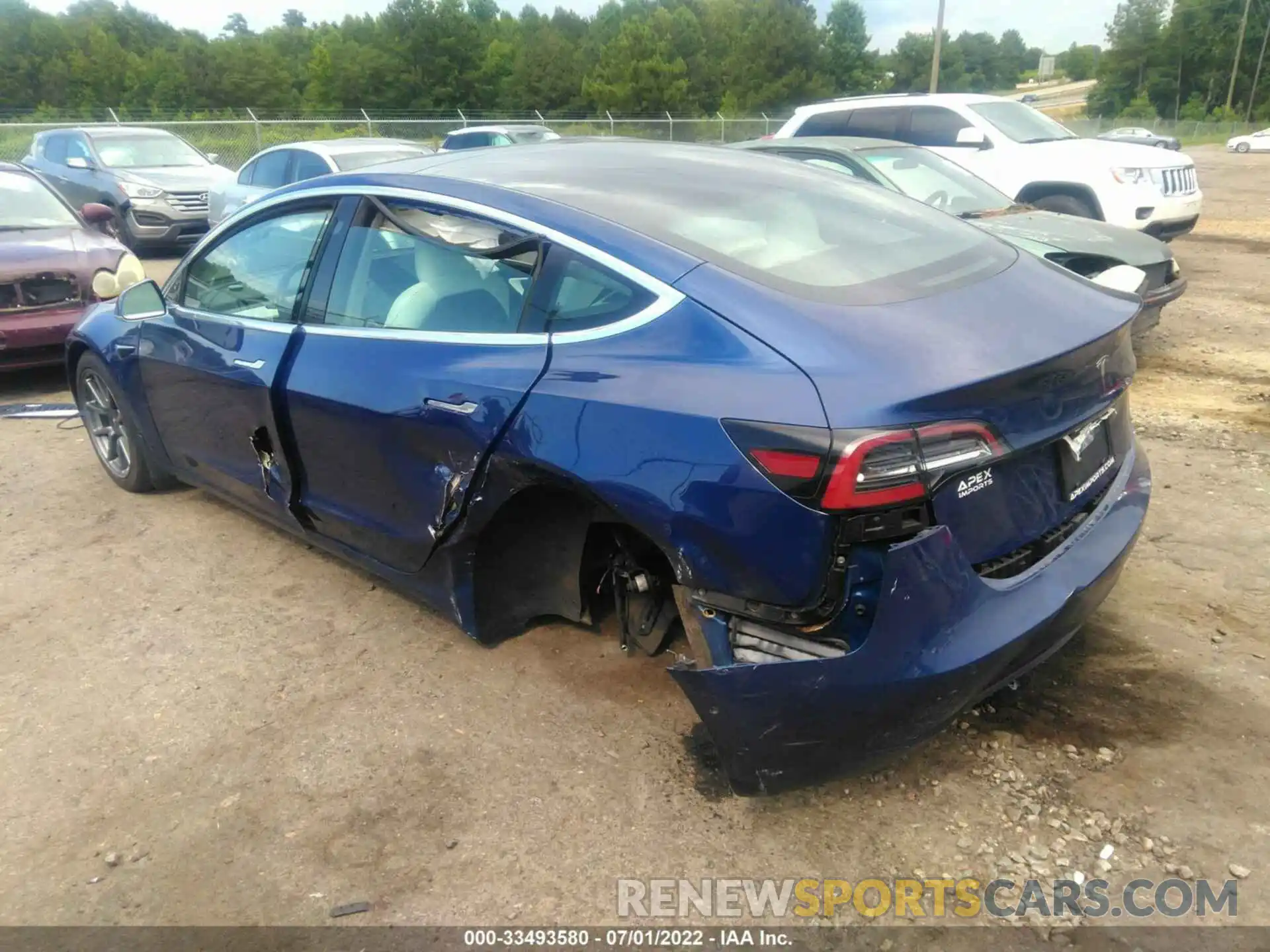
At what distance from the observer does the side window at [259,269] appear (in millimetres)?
3541

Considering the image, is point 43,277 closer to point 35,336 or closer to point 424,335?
point 35,336

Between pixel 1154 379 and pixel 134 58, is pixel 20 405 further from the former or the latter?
pixel 134 58

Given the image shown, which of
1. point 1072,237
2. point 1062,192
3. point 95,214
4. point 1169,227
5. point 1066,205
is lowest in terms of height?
point 1169,227

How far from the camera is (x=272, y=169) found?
11086 mm

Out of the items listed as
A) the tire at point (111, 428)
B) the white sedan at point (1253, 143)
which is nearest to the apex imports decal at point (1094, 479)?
the tire at point (111, 428)

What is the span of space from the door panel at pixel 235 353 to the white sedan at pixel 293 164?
6660mm

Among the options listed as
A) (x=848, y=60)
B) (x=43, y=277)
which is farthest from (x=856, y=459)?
(x=848, y=60)

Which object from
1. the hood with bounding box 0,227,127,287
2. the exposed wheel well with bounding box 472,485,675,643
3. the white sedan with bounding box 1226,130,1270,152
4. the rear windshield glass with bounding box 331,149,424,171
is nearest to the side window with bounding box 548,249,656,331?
the exposed wheel well with bounding box 472,485,675,643

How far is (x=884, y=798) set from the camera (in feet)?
8.56

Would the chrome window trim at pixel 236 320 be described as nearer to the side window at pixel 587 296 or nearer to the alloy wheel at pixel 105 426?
the alloy wheel at pixel 105 426

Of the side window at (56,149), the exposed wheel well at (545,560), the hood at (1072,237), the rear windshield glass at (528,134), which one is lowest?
the exposed wheel well at (545,560)

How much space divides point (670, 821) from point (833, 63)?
3169 inches

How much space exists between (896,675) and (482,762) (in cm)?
129

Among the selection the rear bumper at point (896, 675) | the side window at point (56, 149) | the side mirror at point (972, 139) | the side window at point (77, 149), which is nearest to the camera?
the rear bumper at point (896, 675)
